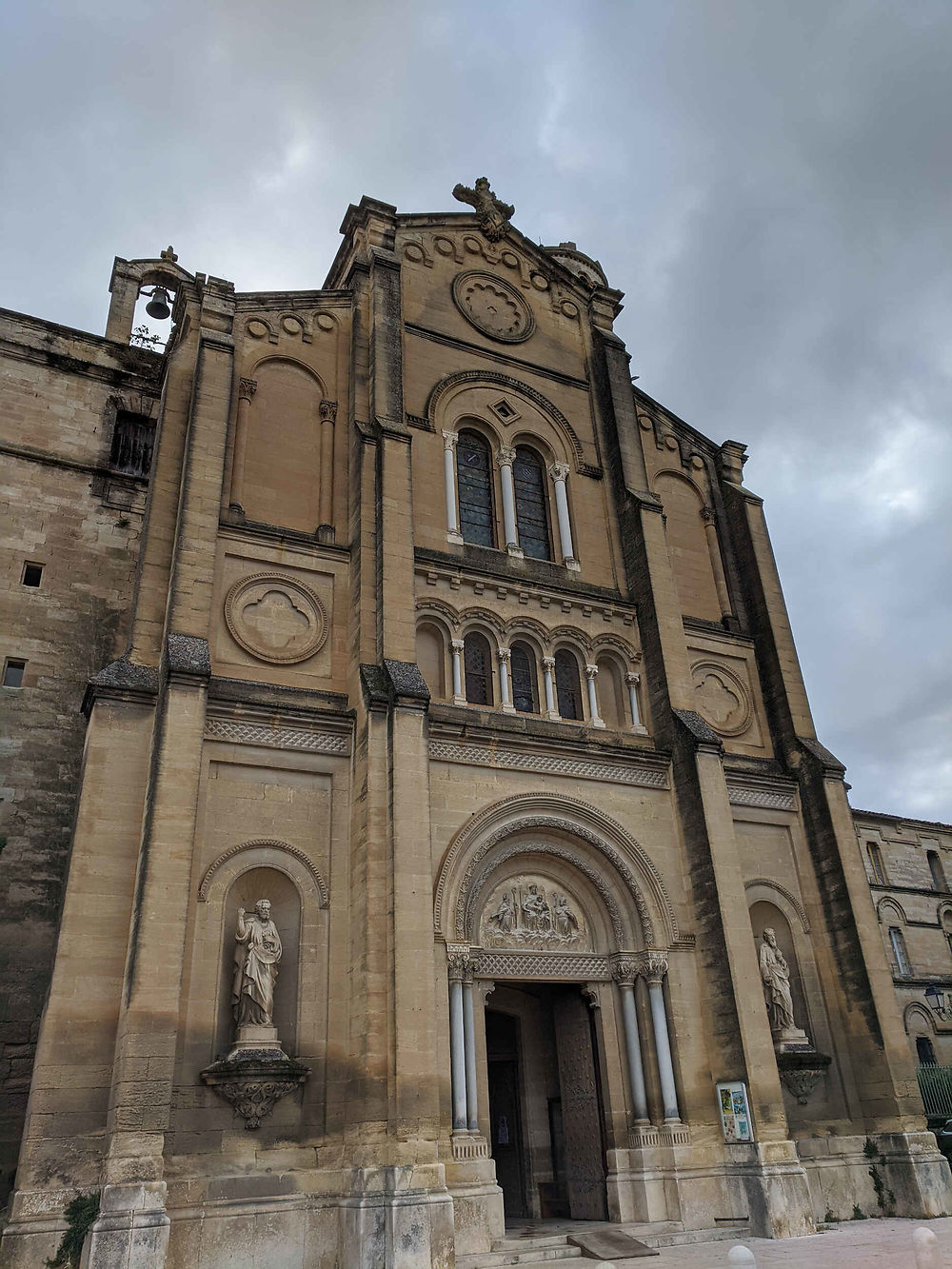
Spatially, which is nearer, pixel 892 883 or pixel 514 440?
pixel 514 440

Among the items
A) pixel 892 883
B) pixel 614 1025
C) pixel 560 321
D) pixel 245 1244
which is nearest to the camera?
pixel 245 1244

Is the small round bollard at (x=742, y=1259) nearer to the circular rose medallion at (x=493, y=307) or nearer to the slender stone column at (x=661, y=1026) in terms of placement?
the slender stone column at (x=661, y=1026)

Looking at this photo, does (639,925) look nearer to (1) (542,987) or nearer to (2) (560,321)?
(1) (542,987)

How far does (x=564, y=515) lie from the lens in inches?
871

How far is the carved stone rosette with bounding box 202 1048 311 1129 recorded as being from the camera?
1348 centimetres

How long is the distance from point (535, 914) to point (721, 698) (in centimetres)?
746

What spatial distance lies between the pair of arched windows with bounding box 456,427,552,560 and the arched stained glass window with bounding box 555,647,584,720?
2.53m

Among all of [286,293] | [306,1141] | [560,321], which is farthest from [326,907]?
[560,321]

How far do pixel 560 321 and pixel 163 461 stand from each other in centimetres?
1177

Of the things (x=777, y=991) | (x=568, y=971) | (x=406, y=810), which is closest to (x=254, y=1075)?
(x=406, y=810)

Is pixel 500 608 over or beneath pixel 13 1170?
over

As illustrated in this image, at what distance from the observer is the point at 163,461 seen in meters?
18.1

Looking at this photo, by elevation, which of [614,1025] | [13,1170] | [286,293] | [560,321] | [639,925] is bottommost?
[13,1170]

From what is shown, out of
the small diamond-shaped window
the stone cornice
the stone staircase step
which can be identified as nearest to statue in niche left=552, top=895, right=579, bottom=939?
the stone staircase step
